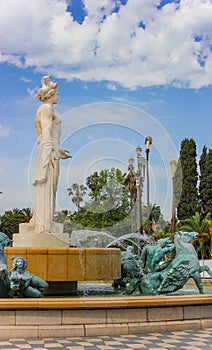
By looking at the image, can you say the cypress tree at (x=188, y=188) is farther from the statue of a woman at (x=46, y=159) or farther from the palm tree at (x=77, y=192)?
the palm tree at (x=77, y=192)

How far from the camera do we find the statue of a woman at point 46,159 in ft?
40.8

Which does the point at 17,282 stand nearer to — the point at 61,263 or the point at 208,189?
the point at 61,263

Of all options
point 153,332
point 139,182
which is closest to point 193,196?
point 139,182

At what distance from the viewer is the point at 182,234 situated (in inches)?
431

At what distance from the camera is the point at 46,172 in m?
12.5

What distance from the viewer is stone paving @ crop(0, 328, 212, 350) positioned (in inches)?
292

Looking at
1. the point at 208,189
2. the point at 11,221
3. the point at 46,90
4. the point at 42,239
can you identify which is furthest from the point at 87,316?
the point at 11,221

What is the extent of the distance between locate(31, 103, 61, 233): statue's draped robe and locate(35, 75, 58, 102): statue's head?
0.25 meters

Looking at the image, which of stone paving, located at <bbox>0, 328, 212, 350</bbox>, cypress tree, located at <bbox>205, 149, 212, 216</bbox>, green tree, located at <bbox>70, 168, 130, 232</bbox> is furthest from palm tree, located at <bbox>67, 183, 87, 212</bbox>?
cypress tree, located at <bbox>205, 149, 212, 216</bbox>

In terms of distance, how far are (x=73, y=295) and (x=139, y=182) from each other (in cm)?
316

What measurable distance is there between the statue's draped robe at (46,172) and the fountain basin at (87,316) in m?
4.20

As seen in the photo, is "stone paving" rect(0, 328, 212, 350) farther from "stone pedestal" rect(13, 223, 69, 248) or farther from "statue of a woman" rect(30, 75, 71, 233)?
"statue of a woman" rect(30, 75, 71, 233)

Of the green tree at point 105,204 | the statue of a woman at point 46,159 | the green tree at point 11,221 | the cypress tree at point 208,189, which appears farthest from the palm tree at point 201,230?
the statue of a woman at point 46,159

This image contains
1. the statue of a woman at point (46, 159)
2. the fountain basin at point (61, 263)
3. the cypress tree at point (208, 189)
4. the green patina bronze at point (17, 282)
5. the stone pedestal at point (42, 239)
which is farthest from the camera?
the cypress tree at point (208, 189)
